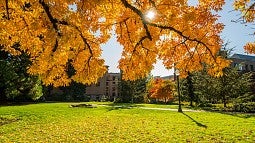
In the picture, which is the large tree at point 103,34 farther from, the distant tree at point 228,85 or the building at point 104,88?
the building at point 104,88

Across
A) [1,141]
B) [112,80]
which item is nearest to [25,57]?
[1,141]

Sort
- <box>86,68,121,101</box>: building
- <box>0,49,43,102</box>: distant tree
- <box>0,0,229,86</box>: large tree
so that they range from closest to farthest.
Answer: <box>0,0,229,86</box>: large tree → <box>0,49,43,102</box>: distant tree → <box>86,68,121,101</box>: building

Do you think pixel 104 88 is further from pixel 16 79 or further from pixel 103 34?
pixel 103 34

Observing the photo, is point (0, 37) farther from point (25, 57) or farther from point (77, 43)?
point (25, 57)

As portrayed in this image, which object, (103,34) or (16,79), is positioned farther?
(16,79)

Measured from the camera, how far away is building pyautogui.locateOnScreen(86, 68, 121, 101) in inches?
3670

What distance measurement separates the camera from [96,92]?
9456 centimetres

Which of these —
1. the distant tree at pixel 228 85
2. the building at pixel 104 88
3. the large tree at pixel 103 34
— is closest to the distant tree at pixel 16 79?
the distant tree at pixel 228 85

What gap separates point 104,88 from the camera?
313 feet

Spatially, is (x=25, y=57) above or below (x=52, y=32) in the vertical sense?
above

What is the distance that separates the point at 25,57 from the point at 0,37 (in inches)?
1309

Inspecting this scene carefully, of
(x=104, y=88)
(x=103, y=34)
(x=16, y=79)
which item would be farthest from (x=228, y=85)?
(x=104, y=88)

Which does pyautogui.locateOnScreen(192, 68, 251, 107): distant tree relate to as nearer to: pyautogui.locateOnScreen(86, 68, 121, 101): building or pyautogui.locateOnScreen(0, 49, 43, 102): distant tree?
pyautogui.locateOnScreen(0, 49, 43, 102): distant tree

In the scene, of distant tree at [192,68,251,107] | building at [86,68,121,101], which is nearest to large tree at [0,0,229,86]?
distant tree at [192,68,251,107]
